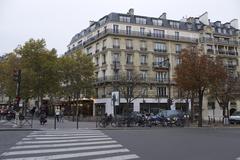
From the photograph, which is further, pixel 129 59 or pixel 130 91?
pixel 129 59

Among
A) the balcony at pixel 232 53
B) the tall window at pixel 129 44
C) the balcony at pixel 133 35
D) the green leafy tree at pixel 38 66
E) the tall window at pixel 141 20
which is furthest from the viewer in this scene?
the balcony at pixel 232 53

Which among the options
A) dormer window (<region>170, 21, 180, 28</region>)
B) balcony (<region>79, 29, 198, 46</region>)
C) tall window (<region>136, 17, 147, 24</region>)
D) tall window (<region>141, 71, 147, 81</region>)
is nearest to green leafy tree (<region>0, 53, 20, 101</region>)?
balcony (<region>79, 29, 198, 46</region>)

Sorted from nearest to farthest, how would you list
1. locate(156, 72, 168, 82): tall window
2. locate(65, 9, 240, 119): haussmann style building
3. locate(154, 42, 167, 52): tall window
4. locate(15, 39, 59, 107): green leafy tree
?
1. locate(15, 39, 59, 107): green leafy tree
2. locate(65, 9, 240, 119): haussmann style building
3. locate(156, 72, 168, 82): tall window
4. locate(154, 42, 167, 52): tall window

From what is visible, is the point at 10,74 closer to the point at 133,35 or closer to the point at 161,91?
the point at 133,35

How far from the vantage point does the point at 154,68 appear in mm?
61500

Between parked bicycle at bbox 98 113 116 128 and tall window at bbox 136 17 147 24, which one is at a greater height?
tall window at bbox 136 17 147 24

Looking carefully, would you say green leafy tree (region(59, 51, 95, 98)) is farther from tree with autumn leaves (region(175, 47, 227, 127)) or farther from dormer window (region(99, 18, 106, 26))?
tree with autumn leaves (region(175, 47, 227, 127))

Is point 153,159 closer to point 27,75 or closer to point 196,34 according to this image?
point 27,75


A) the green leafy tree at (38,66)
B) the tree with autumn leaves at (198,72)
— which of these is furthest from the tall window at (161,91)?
the tree with autumn leaves at (198,72)

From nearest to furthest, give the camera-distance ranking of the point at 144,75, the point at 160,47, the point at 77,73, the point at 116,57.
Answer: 1. the point at 77,73
2. the point at 116,57
3. the point at 144,75
4. the point at 160,47

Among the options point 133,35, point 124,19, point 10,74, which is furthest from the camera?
point 124,19

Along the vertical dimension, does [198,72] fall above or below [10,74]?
below

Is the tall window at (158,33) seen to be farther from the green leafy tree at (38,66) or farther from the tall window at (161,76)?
the green leafy tree at (38,66)

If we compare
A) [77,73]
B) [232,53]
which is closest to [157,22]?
[232,53]
